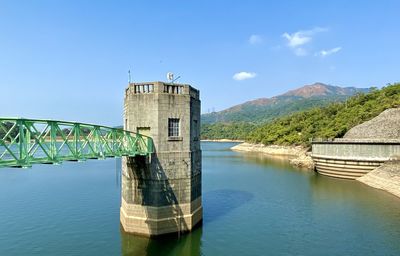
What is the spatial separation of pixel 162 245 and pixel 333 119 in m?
86.1

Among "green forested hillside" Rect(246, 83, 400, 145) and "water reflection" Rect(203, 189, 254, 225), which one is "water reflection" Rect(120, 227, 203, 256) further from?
"green forested hillside" Rect(246, 83, 400, 145)

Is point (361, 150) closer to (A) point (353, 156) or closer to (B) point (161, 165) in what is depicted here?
(A) point (353, 156)

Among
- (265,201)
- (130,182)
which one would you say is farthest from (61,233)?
(265,201)

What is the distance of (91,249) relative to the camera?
73.4ft

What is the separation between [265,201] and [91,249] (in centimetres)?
2052

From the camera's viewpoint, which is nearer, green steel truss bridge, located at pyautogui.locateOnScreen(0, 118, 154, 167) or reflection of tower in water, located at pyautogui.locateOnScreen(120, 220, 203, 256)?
green steel truss bridge, located at pyautogui.locateOnScreen(0, 118, 154, 167)

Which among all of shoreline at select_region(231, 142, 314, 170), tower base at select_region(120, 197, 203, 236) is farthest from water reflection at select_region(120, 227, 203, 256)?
shoreline at select_region(231, 142, 314, 170)

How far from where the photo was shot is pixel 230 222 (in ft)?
93.4

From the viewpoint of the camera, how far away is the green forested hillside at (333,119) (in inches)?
3031

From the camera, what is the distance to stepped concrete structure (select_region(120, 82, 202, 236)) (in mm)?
23688

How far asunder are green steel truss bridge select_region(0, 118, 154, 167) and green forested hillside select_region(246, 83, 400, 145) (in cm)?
6389

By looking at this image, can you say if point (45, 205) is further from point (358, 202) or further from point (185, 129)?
point (358, 202)

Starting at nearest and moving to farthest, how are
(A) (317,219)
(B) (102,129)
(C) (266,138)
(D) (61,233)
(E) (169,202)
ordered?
(B) (102,129), (E) (169,202), (D) (61,233), (A) (317,219), (C) (266,138)

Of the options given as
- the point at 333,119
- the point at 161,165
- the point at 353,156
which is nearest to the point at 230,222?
the point at 161,165
